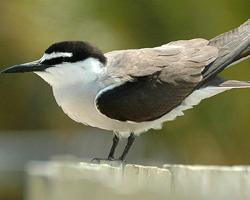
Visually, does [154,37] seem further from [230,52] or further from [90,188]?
[90,188]

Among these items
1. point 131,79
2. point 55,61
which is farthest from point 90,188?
point 131,79

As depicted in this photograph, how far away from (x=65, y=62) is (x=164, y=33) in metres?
3.14

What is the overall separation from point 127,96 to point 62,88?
0.44 m

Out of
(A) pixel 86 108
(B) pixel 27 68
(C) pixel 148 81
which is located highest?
(B) pixel 27 68

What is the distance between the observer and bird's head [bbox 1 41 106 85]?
5.56 meters

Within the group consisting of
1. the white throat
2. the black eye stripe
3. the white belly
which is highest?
the black eye stripe

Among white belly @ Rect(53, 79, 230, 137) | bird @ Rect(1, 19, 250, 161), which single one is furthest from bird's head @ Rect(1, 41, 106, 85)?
white belly @ Rect(53, 79, 230, 137)

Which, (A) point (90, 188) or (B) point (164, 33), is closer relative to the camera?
(A) point (90, 188)

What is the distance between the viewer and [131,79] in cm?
576

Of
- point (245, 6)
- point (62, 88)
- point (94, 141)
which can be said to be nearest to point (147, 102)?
point (62, 88)

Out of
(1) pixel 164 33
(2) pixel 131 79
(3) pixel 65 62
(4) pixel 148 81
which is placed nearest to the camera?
(3) pixel 65 62

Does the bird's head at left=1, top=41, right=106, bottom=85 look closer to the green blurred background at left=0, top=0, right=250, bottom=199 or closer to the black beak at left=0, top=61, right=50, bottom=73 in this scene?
the black beak at left=0, top=61, right=50, bottom=73

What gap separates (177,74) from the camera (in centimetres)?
604

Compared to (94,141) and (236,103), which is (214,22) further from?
(94,141)
